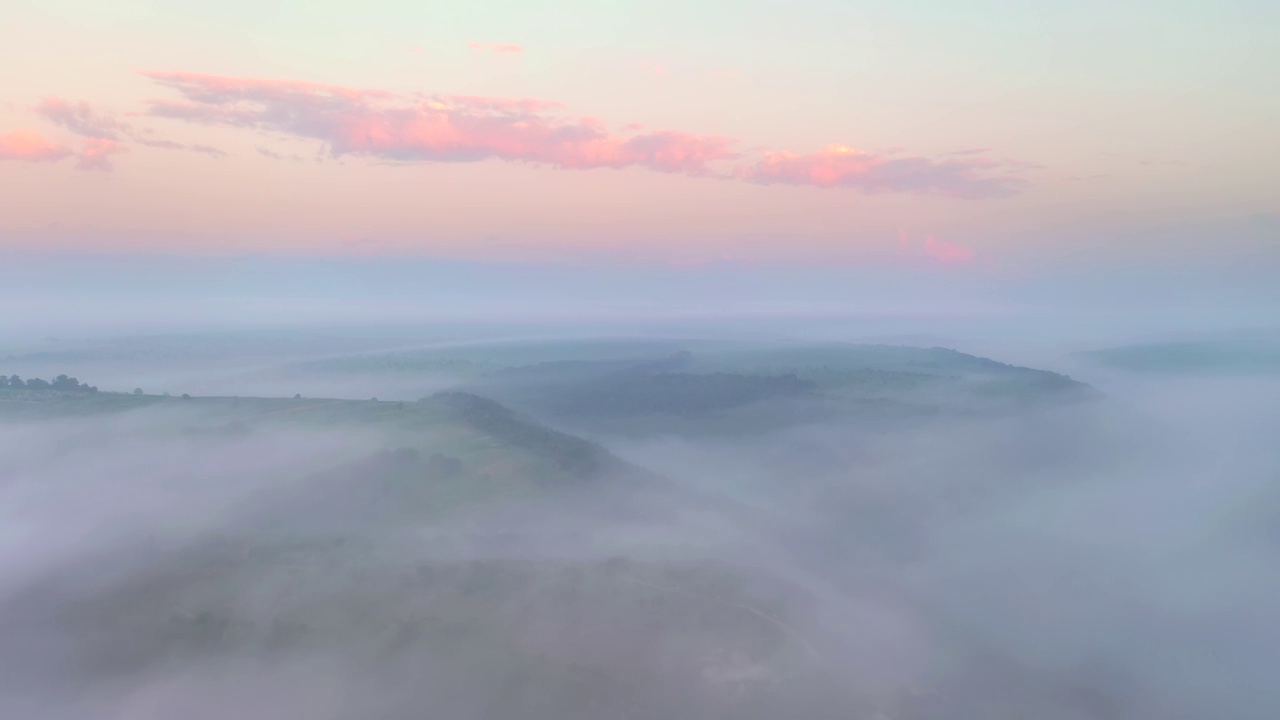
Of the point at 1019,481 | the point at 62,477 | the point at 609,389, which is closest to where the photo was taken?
the point at 62,477

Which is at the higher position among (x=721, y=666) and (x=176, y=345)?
(x=176, y=345)

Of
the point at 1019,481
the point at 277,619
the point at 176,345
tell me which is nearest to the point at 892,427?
the point at 1019,481

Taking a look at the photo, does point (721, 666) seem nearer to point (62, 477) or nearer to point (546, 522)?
point (546, 522)

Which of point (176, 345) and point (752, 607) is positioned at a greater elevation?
point (176, 345)

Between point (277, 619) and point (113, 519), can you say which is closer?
point (277, 619)

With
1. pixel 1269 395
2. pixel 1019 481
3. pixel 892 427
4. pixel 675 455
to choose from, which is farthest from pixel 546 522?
pixel 1269 395

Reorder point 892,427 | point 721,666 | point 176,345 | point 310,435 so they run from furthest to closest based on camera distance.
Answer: point 176,345 → point 892,427 → point 310,435 → point 721,666

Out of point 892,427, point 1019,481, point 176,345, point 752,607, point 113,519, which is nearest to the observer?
point 752,607

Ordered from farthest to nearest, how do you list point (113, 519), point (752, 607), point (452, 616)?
point (113, 519), point (752, 607), point (452, 616)

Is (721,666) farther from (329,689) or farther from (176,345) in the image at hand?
(176,345)
